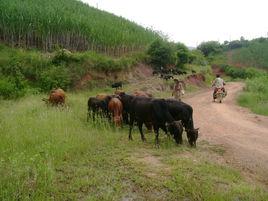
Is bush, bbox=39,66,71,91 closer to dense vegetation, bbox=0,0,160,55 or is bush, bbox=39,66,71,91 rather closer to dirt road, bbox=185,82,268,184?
dense vegetation, bbox=0,0,160,55

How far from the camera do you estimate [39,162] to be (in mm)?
8039

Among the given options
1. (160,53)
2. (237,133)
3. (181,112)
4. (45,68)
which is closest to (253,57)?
(160,53)

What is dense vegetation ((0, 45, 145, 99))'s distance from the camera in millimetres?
21188

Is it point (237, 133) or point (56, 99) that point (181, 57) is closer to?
point (56, 99)

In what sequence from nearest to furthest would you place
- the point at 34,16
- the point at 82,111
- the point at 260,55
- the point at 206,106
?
1. the point at 82,111
2. the point at 206,106
3. the point at 34,16
4. the point at 260,55

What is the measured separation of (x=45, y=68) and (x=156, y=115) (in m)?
13.0

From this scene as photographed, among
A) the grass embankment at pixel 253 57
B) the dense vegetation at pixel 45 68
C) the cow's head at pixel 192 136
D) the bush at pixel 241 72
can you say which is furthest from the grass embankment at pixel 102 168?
the grass embankment at pixel 253 57

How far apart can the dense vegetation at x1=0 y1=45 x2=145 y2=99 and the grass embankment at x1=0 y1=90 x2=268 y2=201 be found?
31.7 feet

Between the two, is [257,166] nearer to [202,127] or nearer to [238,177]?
[238,177]

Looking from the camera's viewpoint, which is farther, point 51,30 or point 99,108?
point 51,30

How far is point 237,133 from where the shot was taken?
42.8ft

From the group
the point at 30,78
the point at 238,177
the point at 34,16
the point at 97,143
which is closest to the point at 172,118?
the point at 97,143

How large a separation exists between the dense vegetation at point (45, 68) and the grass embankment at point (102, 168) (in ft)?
31.7

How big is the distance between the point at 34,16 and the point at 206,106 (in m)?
12.4
